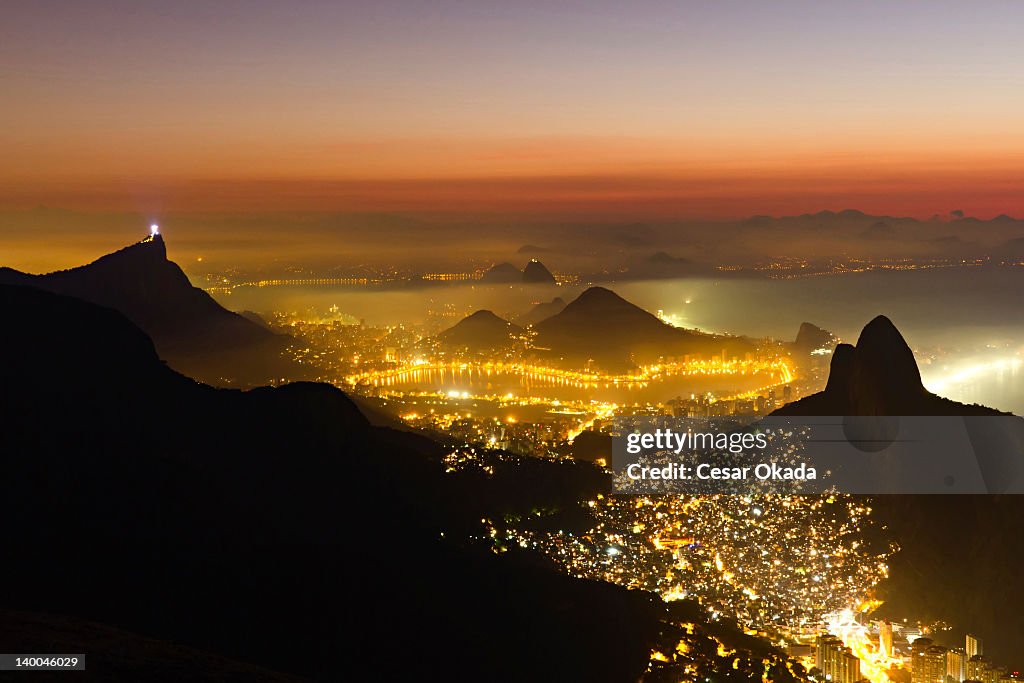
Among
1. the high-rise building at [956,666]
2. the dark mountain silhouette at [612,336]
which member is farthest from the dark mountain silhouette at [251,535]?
the dark mountain silhouette at [612,336]

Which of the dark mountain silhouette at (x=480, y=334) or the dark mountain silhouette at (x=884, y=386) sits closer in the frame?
the dark mountain silhouette at (x=884, y=386)

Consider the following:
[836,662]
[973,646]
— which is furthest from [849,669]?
[973,646]

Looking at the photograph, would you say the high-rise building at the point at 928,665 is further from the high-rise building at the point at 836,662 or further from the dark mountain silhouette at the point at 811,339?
the dark mountain silhouette at the point at 811,339

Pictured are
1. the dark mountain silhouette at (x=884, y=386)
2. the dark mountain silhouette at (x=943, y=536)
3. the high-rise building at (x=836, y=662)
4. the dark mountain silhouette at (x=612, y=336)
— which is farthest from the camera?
the dark mountain silhouette at (x=612, y=336)

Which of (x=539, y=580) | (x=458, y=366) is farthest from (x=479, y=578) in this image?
(x=458, y=366)

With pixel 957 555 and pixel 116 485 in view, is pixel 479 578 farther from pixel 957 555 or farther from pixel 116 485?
pixel 957 555

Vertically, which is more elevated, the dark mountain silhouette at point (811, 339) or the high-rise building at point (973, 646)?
the dark mountain silhouette at point (811, 339)

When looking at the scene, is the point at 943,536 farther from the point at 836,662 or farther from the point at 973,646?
the point at 836,662
